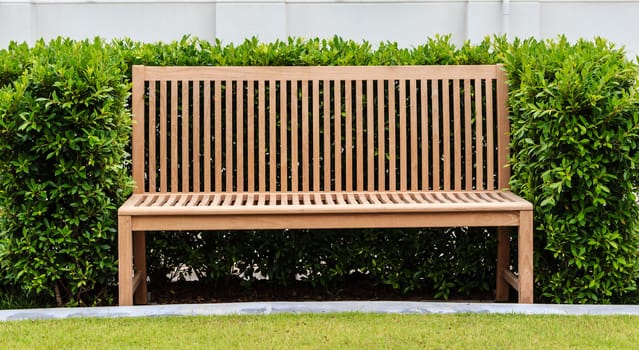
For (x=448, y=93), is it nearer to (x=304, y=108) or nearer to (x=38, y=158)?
→ (x=304, y=108)

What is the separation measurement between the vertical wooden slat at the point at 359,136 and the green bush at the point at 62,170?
119 cm

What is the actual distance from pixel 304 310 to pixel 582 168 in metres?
1.40

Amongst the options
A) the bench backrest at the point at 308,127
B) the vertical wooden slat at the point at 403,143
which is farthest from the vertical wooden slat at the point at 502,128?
the vertical wooden slat at the point at 403,143

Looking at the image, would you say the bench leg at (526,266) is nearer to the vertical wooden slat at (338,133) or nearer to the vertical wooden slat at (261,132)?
the vertical wooden slat at (338,133)

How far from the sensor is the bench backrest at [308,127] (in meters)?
4.58

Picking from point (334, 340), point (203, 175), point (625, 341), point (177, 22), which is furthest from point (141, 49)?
point (177, 22)

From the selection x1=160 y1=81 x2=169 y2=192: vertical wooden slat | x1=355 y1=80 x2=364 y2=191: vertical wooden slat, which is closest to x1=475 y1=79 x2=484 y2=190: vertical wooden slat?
x1=355 y1=80 x2=364 y2=191: vertical wooden slat

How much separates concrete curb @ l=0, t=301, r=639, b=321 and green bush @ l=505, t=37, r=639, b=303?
28 cm

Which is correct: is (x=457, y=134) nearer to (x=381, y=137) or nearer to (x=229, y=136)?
(x=381, y=137)

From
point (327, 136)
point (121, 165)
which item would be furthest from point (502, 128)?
point (121, 165)

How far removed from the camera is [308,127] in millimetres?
4656

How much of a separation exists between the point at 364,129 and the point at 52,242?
1697 millimetres

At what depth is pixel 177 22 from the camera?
8.88 m

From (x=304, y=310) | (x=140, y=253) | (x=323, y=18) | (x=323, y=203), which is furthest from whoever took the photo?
(x=323, y=18)
